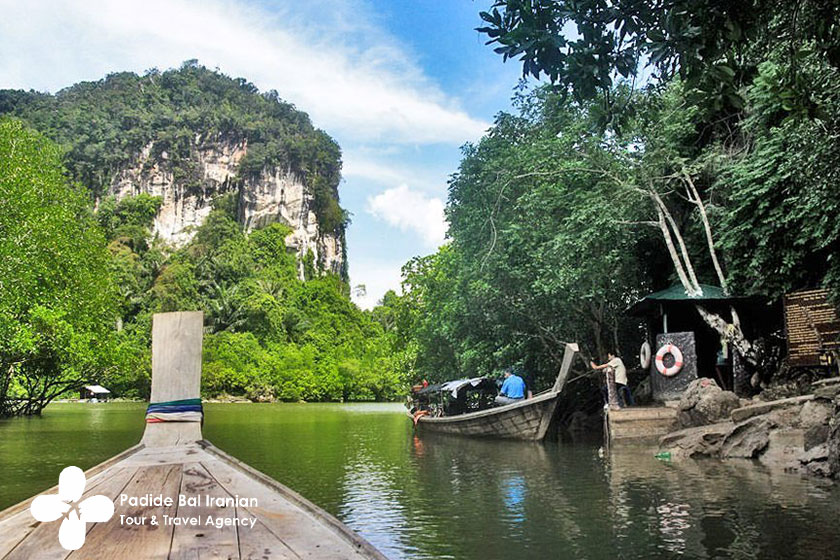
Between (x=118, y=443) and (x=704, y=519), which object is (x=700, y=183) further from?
(x=118, y=443)

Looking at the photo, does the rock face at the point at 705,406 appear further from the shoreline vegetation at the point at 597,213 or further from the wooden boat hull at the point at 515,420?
the wooden boat hull at the point at 515,420

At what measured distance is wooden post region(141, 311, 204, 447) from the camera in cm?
436

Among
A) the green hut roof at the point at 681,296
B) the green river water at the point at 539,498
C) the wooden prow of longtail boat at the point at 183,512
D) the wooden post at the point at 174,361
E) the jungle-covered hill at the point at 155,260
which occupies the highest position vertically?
the jungle-covered hill at the point at 155,260

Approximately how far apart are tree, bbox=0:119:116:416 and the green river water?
393 cm

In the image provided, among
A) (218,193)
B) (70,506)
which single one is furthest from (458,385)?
(218,193)

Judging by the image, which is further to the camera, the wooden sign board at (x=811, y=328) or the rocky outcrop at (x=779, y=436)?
the wooden sign board at (x=811, y=328)

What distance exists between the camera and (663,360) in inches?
575

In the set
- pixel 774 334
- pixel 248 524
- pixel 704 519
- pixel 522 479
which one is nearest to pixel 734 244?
pixel 774 334

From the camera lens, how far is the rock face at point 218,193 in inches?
2803

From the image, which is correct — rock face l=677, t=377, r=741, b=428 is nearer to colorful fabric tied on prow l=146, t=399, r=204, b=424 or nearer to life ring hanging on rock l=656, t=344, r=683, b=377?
life ring hanging on rock l=656, t=344, r=683, b=377

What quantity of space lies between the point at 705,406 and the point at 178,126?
247 feet

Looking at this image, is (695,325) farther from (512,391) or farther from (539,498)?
(539,498)

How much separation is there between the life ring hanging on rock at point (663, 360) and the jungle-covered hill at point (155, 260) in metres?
14.0

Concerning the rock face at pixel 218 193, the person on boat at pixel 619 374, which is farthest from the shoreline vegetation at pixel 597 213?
Answer: the rock face at pixel 218 193
